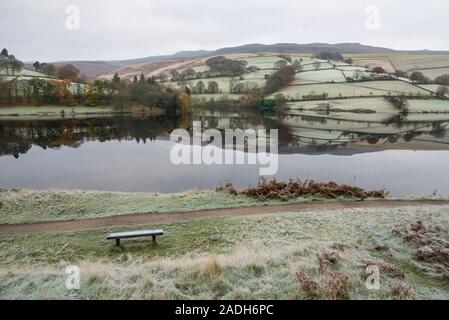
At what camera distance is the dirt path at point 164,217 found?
553 inches

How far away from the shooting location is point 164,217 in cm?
1516

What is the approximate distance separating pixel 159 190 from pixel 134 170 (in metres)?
6.41

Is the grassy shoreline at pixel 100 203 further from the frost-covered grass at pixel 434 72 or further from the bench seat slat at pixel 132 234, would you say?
the frost-covered grass at pixel 434 72

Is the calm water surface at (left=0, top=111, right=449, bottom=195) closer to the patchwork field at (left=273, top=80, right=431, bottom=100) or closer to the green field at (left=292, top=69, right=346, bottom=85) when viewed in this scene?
the patchwork field at (left=273, top=80, right=431, bottom=100)

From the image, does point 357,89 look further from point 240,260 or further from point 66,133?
point 240,260

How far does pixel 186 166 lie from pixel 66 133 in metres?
27.6

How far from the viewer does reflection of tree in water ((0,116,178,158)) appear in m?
39.6

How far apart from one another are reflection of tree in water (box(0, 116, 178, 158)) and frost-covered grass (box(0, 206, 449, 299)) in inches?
1054

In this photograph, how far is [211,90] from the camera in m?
102

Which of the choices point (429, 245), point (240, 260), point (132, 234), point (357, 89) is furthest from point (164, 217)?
point (357, 89)
